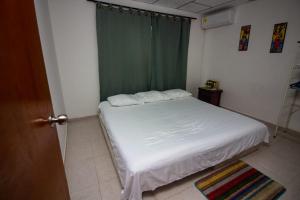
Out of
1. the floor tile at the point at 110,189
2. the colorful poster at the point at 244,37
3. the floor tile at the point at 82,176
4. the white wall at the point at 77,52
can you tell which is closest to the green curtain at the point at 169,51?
the white wall at the point at 77,52

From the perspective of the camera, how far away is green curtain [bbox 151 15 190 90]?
3273 millimetres

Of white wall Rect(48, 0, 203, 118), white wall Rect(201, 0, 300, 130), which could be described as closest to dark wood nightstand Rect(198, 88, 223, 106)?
white wall Rect(201, 0, 300, 130)

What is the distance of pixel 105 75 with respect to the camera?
9.73ft

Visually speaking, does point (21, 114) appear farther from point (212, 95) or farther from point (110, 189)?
point (212, 95)

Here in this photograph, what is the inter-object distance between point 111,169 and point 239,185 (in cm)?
147

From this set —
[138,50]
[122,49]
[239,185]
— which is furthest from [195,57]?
[239,185]

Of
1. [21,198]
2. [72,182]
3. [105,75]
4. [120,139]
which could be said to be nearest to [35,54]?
[21,198]

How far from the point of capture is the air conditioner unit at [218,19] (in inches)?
124

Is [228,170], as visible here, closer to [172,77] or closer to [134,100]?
[134,100]

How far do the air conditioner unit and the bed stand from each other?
6.94ft

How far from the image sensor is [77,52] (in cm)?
275

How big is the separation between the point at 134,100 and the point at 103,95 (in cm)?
73

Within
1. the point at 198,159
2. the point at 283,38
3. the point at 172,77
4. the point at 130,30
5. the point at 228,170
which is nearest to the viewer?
the point at 198,159

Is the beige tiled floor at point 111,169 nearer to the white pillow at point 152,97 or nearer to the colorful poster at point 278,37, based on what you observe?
the white pillow at point 152,97
